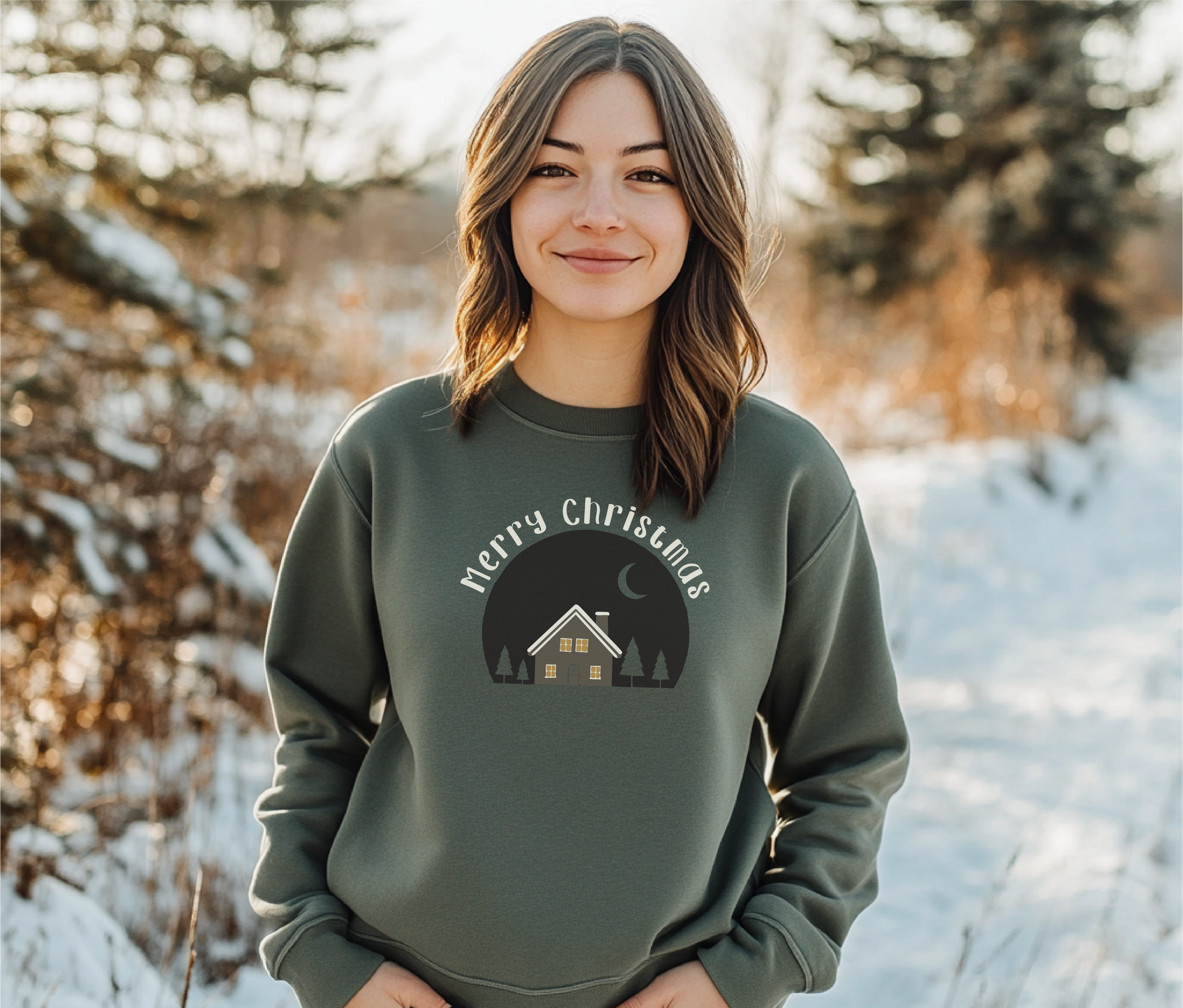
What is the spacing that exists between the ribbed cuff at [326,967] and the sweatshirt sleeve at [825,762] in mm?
450

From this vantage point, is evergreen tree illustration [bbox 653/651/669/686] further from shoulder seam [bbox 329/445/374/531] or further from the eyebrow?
the eyebrow

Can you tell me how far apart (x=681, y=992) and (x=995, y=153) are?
1365cm

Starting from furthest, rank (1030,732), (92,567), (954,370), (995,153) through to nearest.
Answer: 1. (995,153)
2. (954,370)
3. (1030,732)
4. (92,567)

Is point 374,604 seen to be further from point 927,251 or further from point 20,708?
point 927,251

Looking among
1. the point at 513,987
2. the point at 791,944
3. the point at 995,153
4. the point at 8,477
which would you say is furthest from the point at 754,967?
the point at 995,153

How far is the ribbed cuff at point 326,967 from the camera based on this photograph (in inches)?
48.4

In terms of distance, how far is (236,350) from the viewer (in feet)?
10.4

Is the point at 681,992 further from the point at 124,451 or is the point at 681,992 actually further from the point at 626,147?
the point at 124,451

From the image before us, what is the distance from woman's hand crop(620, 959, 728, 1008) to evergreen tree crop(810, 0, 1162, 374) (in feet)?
38.7

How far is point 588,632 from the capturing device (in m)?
1.22

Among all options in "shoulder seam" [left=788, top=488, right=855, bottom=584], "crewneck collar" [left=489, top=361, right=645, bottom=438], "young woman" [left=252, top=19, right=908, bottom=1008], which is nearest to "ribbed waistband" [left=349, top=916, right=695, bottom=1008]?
"young woman" [left=252, top=19, right=908, bottom=1008]

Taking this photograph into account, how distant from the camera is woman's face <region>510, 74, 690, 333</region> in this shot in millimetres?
1225

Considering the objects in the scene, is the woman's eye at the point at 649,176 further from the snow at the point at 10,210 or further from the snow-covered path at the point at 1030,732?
the snow at the point at 10,210

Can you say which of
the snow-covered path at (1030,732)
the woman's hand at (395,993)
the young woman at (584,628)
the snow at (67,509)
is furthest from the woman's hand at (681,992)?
the snow at (67,509)
